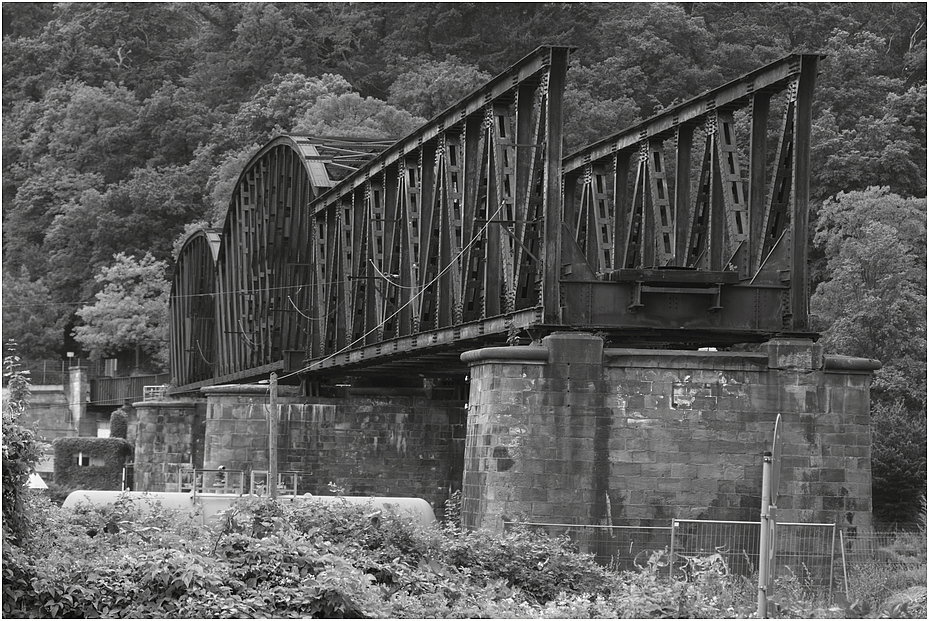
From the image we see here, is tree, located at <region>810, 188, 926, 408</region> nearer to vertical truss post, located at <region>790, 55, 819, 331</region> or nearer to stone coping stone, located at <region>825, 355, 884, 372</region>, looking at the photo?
vertical truss post, located at <region>790, 55, 819, 331</region>

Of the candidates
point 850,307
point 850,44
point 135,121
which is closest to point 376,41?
point 135,121

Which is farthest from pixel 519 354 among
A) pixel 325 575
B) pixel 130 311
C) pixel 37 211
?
pixel 37 211

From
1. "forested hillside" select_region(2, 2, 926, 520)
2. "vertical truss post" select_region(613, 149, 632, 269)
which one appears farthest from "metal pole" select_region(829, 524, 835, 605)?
"forested hillside" select_region(2, 2, 926, 520)

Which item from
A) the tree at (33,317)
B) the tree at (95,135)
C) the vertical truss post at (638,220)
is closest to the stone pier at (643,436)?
the vertical truss post at (638,220)

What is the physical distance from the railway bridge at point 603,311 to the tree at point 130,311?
63.1 m

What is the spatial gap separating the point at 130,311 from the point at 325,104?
20.5 m

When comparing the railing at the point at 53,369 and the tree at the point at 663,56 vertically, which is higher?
the tree at the point at 663,56

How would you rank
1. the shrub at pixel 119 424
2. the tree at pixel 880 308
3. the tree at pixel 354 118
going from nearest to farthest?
the tree at pixel 880 308 < the tree at pixel 354 118 < the shrub at pixel 119 424

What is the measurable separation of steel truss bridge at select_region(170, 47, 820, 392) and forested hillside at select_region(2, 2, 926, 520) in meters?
19.7

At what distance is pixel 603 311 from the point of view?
30.5m

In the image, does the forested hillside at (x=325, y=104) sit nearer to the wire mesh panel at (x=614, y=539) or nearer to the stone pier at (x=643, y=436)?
the stone pier at (x=643, y=436)

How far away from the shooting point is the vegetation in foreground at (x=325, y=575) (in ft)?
65.3

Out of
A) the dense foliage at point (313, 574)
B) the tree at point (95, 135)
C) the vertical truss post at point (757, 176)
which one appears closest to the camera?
the dense foliage at point (313, 574)

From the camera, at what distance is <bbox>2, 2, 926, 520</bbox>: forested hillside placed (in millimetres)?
74812
